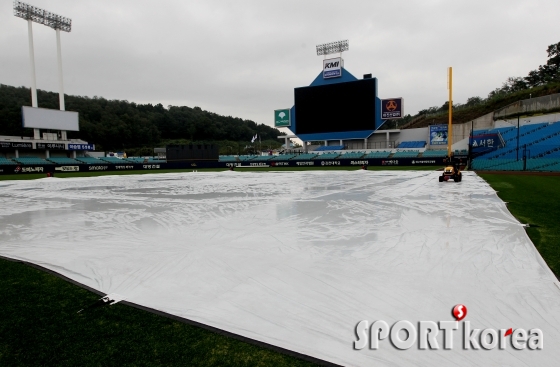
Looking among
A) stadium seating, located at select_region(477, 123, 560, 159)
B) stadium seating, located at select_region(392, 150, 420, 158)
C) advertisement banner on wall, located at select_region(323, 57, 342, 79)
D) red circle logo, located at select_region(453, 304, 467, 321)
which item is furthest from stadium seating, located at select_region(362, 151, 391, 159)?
red circle logo, located at select_region(453, 304, 467, 321)

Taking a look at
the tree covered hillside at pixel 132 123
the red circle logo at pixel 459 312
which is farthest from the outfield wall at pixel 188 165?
the tree covered hillside at pixel 132 123

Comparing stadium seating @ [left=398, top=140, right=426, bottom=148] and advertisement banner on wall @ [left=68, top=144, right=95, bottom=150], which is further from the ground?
advertisement banner on wall @ [left=68, top=144, right=95, bottom=150]

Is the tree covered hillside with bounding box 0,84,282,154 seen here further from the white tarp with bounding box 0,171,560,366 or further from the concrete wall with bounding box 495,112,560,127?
the white tarp with bounding box 0,171,560,366

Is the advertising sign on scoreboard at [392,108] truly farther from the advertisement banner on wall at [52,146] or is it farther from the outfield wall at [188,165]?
the advertisement banner on wall at [52,146]

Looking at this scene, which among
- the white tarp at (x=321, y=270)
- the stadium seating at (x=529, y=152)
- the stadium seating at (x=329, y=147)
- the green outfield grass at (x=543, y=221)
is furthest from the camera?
the stadium seating at (x=329, y=147)

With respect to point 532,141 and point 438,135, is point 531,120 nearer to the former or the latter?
point 532,141

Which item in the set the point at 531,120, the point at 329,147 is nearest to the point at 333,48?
the point at 329,147

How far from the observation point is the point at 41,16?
161ft

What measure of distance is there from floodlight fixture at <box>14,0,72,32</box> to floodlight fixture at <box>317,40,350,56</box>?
42034 millimetres

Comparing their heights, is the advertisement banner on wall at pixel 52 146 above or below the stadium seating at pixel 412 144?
above

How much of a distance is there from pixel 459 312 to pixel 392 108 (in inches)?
2006

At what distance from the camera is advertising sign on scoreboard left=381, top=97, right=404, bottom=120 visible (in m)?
49.5

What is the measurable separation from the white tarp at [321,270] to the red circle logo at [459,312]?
8 centimetres

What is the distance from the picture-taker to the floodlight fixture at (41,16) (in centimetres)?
4731
